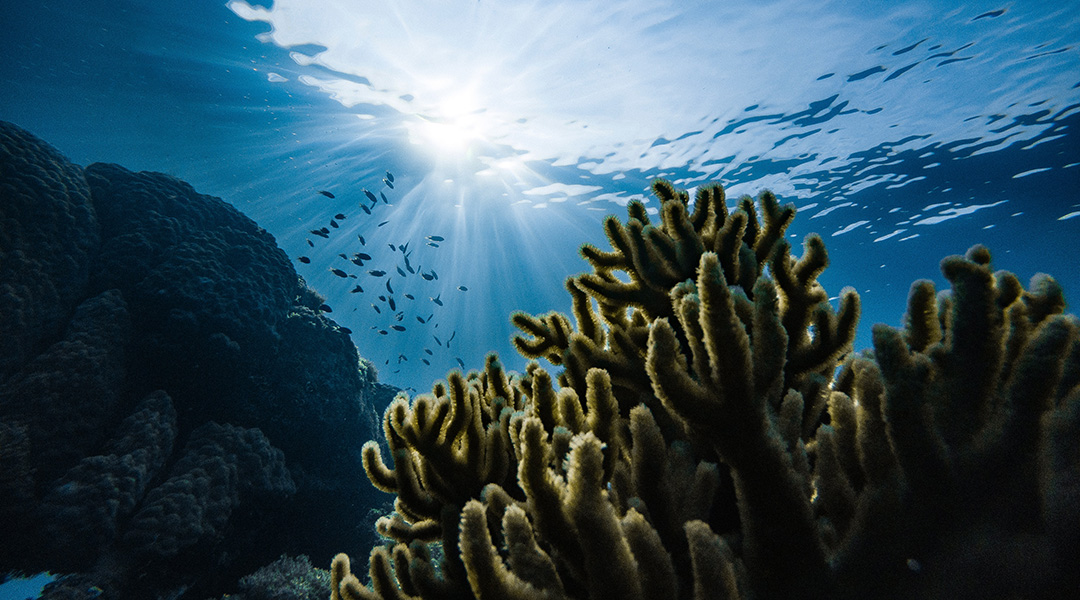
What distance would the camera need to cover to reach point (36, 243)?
7520mm

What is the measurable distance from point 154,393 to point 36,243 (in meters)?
3.42

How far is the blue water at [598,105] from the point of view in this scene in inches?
437

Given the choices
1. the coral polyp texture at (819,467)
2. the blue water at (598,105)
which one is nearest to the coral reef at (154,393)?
the blue water at (598,105)

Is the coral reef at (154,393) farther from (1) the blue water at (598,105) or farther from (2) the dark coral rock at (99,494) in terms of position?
(1) the blue water at (598,105)

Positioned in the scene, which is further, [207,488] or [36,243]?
[36,243]

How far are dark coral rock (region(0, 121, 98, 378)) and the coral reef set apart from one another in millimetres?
27

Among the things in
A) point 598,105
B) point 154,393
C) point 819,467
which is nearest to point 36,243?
point 154,393

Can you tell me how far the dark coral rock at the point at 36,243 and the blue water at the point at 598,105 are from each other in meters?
7.01

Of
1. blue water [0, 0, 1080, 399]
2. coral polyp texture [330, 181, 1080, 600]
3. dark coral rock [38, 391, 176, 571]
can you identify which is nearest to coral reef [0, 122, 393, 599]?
dark coral rock [38, 391, 176, 571]

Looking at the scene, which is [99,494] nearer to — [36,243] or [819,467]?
[36,243]

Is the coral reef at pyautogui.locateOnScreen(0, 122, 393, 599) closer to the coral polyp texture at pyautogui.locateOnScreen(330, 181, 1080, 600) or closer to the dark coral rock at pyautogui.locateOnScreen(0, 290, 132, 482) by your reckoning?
the dark coral rock at pyautogui.locateOnScreen(0, 290, 132, 482)

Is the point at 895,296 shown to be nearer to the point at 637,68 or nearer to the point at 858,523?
the point at 637,68

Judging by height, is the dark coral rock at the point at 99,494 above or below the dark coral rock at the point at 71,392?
below

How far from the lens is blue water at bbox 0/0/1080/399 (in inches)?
437
